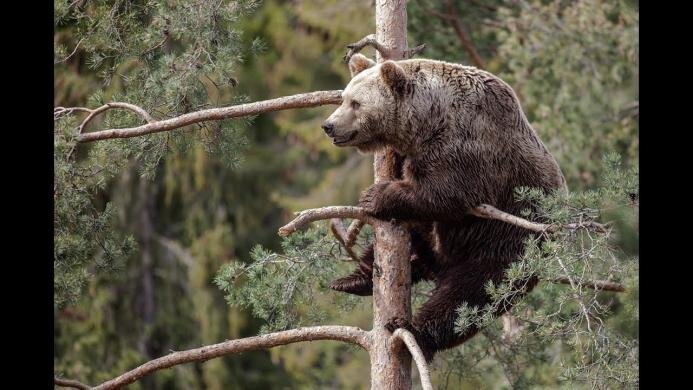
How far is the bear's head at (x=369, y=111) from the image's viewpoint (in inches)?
232

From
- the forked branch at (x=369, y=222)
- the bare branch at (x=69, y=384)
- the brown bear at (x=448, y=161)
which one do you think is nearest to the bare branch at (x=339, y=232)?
the forked branch at (x=369, y=222)

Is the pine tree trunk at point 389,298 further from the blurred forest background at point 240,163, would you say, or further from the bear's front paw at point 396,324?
the blurred forest background at point 240,163

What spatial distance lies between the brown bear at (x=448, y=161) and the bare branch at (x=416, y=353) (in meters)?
0.14

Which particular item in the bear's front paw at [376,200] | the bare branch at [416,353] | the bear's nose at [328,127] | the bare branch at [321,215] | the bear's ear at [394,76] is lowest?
the bare branch at [416,353]

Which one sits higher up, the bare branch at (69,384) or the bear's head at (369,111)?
the bear's head at (369,111)

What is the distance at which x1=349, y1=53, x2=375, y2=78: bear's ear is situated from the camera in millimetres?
6285

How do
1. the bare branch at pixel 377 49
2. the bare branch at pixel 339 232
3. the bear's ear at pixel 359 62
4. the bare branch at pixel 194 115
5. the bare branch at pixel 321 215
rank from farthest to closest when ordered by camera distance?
1. the bare branch at pixel 339 232
2. the bear's ear at pixel 359 62
3. the bare branch at pixel 377 49
4. the bare branch at pixel 194 115
5. the bare branch at pixel 321 215

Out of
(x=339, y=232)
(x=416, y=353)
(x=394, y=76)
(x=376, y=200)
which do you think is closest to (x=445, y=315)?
(x=416, y=353)

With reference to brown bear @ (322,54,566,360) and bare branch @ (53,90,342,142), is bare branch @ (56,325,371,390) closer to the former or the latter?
brown bear @ (322,54,566,360)

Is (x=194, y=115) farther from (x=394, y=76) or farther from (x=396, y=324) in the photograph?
(x=396, y=324)

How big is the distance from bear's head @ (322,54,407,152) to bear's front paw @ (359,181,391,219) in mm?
349

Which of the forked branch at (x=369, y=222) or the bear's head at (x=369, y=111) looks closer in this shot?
the forked branch at (x=369, y=222)

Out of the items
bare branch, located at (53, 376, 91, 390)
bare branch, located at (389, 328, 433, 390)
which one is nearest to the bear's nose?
bare branch, located at (389, 328, 433, 390)

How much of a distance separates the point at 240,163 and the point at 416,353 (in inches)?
73.9
